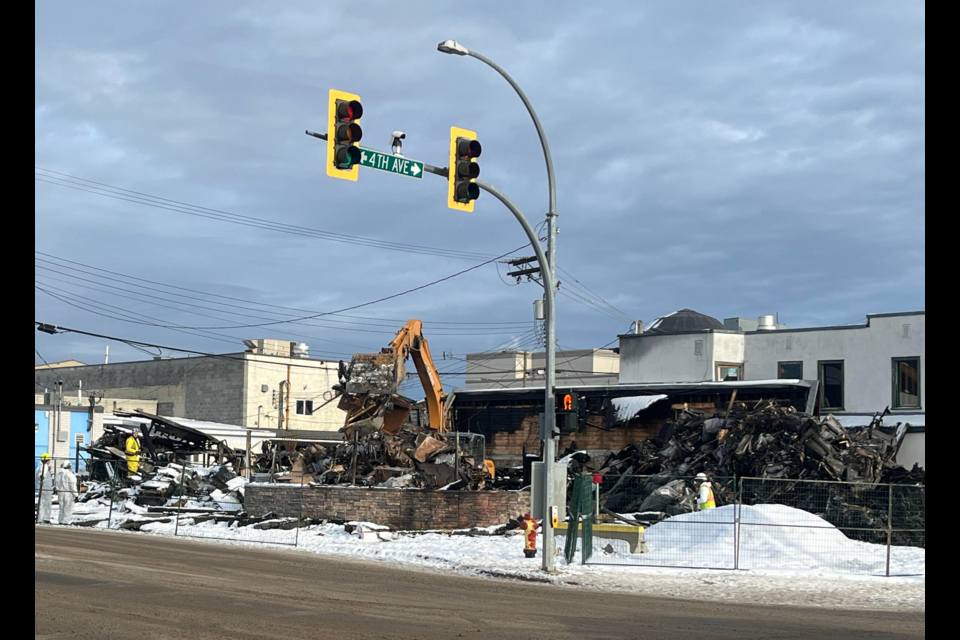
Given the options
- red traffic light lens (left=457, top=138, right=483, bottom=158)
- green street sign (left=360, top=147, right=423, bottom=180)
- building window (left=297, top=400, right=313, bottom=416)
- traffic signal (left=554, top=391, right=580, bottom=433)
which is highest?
red traffic light lens (left=457, top=138, right=483, bottom=158)

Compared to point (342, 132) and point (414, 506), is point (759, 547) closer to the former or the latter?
point (414, 506)

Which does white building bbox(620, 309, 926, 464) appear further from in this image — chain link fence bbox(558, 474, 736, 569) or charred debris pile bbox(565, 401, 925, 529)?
chain link fence bbox(558, 474, 736, 569)

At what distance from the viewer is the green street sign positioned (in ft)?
52.1

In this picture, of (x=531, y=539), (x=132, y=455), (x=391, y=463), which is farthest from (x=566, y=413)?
(x=132, y=455)

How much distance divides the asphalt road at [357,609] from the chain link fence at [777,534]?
461cm

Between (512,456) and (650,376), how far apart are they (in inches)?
420

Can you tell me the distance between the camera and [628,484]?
3141 cm

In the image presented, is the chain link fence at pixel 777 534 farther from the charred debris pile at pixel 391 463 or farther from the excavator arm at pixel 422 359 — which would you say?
the excavator arm at pixel 422 359

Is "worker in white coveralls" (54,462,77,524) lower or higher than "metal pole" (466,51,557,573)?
lower

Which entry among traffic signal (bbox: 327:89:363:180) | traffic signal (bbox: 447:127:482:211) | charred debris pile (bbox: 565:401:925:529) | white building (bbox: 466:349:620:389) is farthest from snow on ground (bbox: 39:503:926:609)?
white building (bbox: 466:349:620:389)

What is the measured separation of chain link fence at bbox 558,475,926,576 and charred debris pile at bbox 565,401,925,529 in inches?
2.3

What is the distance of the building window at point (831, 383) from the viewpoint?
144ft

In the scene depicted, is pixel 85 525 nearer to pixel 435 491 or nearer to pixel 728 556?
pixel 435 491
